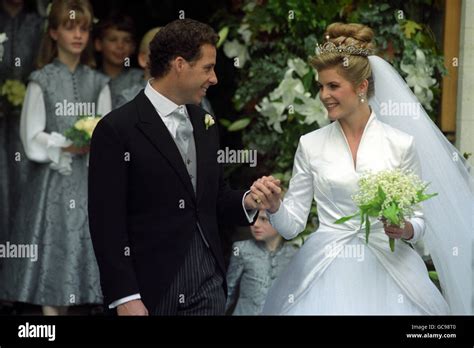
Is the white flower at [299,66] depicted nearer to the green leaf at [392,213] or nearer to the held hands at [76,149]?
the held hands at [76,149]

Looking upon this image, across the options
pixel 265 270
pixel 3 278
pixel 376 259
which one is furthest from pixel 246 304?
pixel 3 278

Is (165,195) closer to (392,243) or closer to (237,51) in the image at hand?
(392,243)

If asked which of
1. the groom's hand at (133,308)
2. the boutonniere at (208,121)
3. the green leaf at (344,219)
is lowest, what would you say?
the groom's hand at (133,308)

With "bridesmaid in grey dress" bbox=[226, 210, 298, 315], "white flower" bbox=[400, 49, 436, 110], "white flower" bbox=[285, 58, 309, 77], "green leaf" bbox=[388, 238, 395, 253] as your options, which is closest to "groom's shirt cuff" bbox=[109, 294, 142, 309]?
"green leaf" bbox=[388, 238, 395, 253]

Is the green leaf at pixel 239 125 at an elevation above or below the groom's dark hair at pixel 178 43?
below

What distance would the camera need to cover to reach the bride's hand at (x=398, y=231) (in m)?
4.81

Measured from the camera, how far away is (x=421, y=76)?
227 inches

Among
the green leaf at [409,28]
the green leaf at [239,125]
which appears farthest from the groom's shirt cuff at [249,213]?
the green leaf at [409,28]

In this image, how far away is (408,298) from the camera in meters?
5.01

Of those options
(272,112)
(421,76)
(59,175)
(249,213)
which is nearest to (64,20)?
(59,175)

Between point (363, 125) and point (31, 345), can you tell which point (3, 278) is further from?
point (363, 125)

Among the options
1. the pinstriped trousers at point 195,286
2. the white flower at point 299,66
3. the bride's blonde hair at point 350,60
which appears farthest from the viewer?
the white flower at point 299,66

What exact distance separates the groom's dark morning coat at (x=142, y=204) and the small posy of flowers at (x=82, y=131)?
3.89 ft

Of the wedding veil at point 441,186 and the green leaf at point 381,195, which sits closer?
the green leaf at point 381,195
